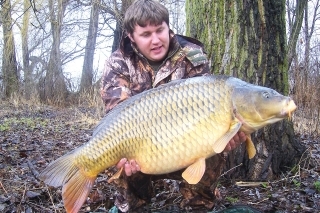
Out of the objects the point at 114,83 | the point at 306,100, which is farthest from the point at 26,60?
the point at 114,83

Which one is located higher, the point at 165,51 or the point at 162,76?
the point at 165,51

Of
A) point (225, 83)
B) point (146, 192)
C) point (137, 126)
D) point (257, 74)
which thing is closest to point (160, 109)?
point (137, 126)

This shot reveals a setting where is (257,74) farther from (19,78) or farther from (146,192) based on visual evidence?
(19,78)

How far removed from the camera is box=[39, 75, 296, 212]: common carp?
5.59 feet

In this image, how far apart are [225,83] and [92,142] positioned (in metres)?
0.68

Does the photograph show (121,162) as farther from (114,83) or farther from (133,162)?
(114,83)

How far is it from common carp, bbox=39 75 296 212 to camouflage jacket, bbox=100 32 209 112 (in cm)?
40

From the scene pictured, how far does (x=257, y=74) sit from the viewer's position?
2.63 m

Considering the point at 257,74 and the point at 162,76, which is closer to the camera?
the point at 162,76

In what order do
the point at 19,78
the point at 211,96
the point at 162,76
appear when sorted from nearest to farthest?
the point at 211,96 < the point at 162,76 < the point at 19,78

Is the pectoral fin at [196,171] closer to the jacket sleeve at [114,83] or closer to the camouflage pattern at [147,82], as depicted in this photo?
the camouflage pattern at [147,82]

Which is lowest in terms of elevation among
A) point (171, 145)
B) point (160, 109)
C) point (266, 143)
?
point (266, 143)

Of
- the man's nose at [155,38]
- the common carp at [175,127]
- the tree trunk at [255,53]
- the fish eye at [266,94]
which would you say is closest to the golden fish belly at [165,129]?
the common carp at [175,127]

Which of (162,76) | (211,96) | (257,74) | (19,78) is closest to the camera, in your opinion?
(211,96)
